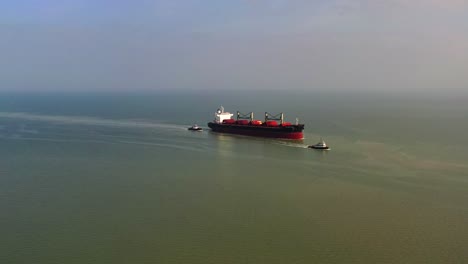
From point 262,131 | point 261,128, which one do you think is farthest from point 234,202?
point 261,128

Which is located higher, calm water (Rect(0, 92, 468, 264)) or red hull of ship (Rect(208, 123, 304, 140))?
red hull of ship (Rect(208, 123, 304, 140))

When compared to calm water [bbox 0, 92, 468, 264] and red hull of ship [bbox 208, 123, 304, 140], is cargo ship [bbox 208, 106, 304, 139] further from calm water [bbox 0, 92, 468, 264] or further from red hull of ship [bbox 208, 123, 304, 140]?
calm water [bbox 0, 92, 468, 264]

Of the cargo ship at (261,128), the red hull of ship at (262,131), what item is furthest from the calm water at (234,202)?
the cargo ship at (261,128)

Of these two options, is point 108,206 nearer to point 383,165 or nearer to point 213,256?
point 213,256

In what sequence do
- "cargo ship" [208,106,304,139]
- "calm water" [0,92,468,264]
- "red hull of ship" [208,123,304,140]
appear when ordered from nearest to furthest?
"calm water" [0,92,468,264] → "red hull of ship" [208,123,304,140] → "cargo ship" [208,106,304,139]

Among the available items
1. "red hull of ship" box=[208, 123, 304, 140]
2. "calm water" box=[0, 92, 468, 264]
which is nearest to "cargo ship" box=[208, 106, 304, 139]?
"red hull of ship" box=[208, 123, 304, 140]

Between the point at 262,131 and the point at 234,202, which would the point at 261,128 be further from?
the point at 234,202

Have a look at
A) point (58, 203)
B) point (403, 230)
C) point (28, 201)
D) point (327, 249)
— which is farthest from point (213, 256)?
point (28, 201)

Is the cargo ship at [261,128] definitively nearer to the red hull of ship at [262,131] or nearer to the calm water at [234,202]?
the red hull of ship at [262,131]
